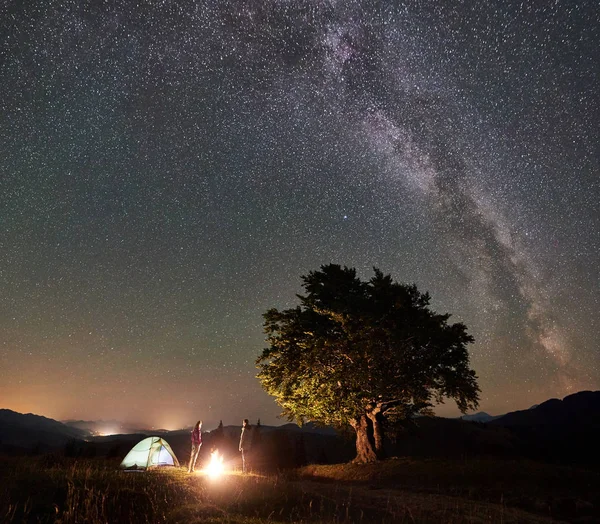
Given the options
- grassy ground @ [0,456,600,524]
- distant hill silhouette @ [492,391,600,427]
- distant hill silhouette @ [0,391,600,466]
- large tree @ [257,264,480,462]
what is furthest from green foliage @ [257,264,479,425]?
distant hill silhouette @ [492,391,600,427]

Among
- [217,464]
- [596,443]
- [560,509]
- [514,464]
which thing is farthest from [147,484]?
[596,443]

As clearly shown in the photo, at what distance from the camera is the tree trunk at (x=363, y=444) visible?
22609 mm

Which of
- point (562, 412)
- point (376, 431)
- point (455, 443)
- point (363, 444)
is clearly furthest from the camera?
point (562, 412)

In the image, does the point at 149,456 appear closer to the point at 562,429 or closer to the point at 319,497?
the point at 319,497

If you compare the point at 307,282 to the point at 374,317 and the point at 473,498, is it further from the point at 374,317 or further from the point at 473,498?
the point at 473,498

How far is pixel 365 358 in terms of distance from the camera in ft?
68.9

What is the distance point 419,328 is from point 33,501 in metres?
18.7

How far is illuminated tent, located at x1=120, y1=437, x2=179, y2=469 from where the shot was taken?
2053 cm

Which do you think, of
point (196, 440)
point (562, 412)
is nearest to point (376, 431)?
point (196, 440)

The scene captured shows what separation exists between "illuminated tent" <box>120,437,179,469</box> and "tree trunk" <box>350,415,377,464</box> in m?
10.6

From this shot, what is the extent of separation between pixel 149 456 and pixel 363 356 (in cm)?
1261

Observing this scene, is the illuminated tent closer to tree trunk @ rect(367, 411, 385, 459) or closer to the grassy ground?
the grassy ground

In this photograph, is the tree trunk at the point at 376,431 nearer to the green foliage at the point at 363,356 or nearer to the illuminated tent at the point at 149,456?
the green foliage at the point at 363,356

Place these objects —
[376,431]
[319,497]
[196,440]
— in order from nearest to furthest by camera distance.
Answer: [319,497] → [196,440] → [376,431]
